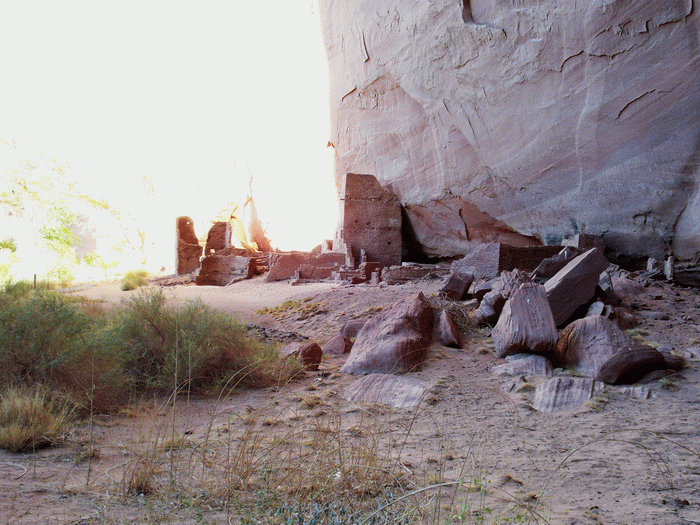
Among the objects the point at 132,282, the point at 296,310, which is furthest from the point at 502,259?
the point at 132,282

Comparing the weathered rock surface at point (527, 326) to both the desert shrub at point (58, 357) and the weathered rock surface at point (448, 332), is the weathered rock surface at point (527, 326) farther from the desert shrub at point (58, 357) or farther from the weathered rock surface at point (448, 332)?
the desert shrub at point (58, 357)

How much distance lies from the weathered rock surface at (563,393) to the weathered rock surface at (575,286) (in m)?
1.83

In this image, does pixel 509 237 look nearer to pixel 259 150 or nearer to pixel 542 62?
pixel 542 62

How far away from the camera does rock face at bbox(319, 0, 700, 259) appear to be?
8664 millimetres

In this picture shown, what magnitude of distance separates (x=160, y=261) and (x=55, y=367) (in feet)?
80.6

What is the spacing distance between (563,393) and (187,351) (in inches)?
145

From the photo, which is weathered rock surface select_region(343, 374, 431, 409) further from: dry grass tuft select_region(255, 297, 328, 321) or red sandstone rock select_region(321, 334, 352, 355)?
dry grass tuft select_region(255, 297, 328, 321)

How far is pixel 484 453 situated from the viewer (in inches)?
114

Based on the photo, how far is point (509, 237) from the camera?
15.5m

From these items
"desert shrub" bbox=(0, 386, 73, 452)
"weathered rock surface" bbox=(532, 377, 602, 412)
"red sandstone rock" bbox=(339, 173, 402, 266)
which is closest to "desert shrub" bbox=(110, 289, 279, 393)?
"desert shrub" bbox=(0, 386, 73, 452)

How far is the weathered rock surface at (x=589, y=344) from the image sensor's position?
15.3 ft

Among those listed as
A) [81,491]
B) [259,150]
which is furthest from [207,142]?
[81,491]

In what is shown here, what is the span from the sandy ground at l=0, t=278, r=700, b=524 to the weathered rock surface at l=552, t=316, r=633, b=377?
0.56 metres

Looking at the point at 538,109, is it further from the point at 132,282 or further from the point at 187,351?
the point at 132,282
